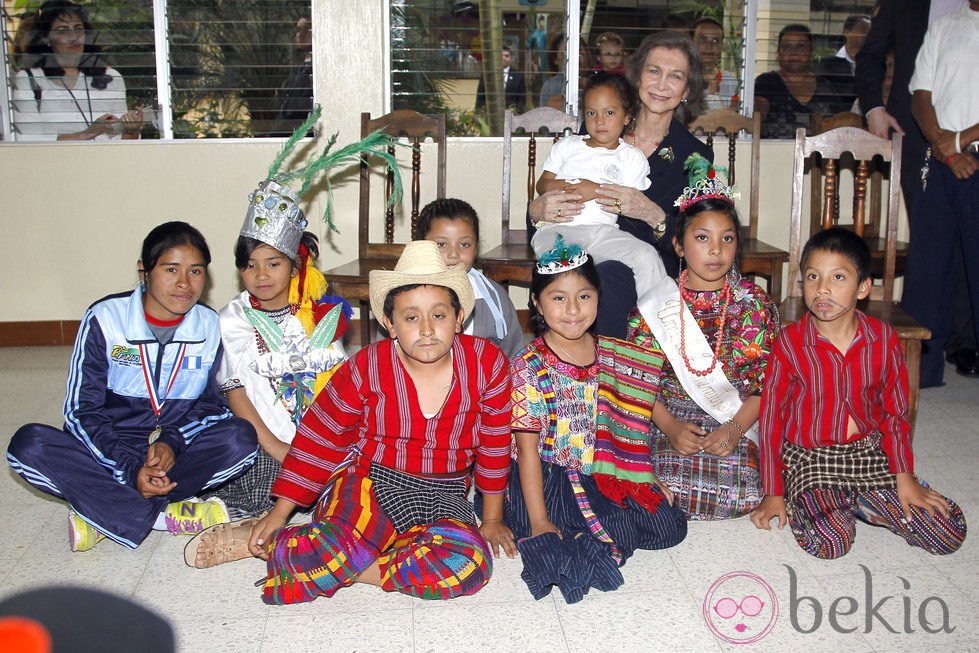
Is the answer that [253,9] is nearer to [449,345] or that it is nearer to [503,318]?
[503,318]

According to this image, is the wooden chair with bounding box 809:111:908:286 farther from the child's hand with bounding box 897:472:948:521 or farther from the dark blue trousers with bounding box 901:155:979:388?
the child's hand with bounding box 897:472:948:521

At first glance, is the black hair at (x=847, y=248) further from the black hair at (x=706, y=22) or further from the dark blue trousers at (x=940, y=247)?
the black hair at (x=706, y=22)

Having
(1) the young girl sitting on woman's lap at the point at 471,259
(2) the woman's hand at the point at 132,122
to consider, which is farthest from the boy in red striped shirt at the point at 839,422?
(2) the woman's hand at the point at 132,122

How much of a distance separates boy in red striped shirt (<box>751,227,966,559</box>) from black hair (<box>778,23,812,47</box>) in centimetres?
225

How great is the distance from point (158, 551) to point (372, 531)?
24.7 inches

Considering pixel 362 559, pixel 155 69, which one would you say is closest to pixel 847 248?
pixel 362 559

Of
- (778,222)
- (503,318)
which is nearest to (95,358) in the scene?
(503,318)

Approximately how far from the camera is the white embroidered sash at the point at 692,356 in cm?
260

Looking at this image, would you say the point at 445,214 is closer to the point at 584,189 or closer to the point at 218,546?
the point at 584,189

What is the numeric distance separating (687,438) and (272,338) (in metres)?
1.21

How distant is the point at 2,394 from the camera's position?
11.7ft

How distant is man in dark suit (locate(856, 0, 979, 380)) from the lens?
3.67 metres

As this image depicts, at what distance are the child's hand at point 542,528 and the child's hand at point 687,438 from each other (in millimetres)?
491

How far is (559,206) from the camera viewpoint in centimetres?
315
